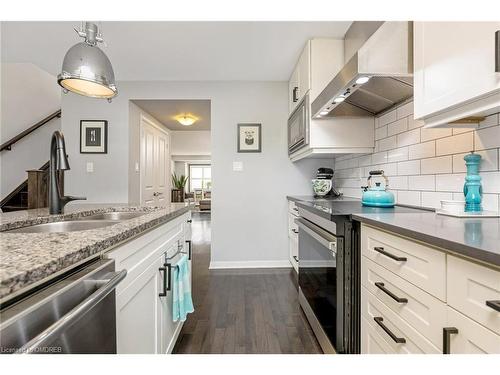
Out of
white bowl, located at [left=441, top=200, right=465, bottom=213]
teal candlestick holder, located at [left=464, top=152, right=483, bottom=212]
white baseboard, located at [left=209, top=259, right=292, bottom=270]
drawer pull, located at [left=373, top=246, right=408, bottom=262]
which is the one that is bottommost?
white baseboard, located at [left=209, top=259, right=292, bottom=270]

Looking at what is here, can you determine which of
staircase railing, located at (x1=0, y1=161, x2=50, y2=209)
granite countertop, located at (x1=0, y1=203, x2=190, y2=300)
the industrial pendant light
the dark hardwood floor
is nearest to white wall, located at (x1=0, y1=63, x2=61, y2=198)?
staircase railing, located at (x1=0, y1=161, x2=50, y2=209)

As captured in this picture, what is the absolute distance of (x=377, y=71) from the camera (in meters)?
1.37

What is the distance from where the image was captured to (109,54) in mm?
2674

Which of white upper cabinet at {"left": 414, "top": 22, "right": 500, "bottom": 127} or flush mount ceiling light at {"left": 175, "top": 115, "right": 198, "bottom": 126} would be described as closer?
white upper cabinet at {"left": 414, "top": 22, "right": 500, "bottom": 127}

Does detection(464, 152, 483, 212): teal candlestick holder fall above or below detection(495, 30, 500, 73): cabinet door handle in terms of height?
below

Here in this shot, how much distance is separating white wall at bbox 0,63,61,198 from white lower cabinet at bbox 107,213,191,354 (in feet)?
13.5

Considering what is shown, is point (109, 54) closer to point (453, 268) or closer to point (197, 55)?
point (197, 55)

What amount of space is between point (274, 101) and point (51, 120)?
3830mm

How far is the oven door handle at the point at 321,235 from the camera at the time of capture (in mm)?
1337

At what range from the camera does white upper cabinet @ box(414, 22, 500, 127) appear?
0.87 meters

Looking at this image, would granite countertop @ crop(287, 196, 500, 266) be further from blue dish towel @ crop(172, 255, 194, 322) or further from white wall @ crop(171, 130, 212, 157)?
white wall @ crop(171, 130, 212, 157)
